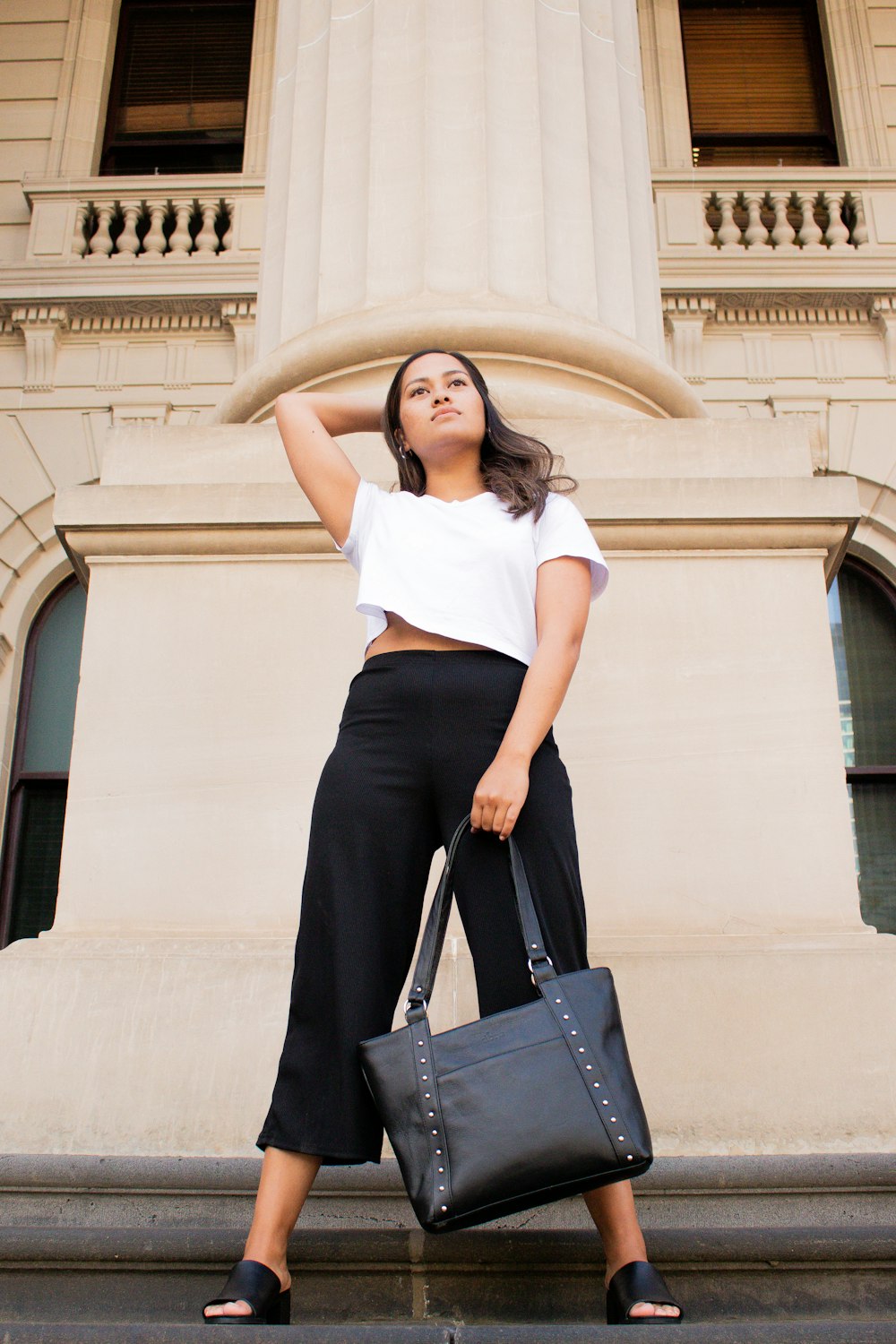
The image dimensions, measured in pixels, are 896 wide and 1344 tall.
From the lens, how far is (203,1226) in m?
2.26

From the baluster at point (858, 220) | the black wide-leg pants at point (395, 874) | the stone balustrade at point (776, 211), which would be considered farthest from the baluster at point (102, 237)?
the black wide-leg pants at point (395, 874)

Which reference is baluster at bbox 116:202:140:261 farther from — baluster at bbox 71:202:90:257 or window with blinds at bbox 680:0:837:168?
window with blinds at bbox 680:0:837:168

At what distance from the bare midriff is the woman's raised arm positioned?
0.76 feet

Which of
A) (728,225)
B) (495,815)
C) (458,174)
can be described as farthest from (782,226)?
(495,815)

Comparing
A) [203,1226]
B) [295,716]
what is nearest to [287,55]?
[295,716]

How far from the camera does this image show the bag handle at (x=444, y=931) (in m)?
1.87

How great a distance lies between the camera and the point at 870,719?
28.3ft

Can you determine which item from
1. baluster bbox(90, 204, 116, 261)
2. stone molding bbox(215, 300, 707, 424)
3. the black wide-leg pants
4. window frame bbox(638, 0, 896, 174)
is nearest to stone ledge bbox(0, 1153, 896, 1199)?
the black wide-leg pants

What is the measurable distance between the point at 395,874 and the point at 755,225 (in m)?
8.73

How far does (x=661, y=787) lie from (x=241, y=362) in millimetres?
6992

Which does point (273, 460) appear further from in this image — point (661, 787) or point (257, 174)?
point (257, 174)

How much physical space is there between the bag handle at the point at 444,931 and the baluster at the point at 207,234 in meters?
8.37

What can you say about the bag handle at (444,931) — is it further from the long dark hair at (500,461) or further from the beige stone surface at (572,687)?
the beige stone surface at (572,687)

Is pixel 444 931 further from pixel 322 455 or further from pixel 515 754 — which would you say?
pixel 322 455
